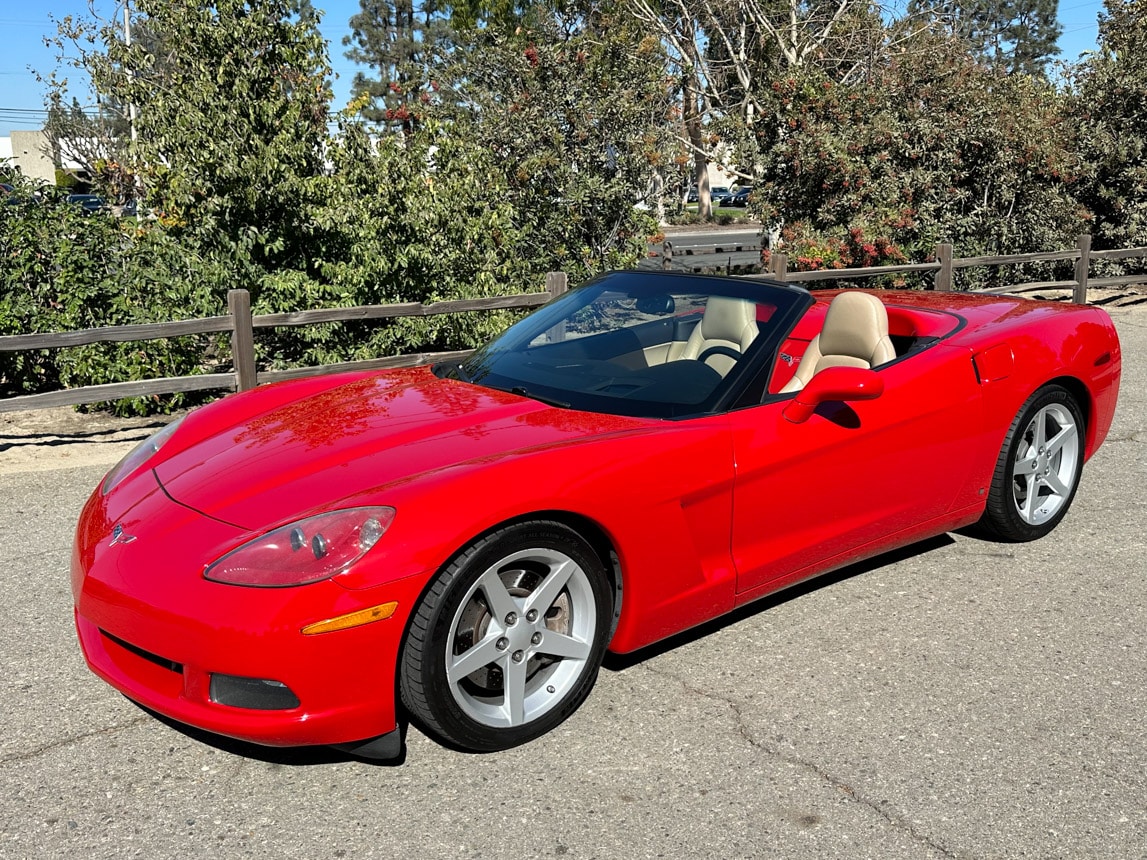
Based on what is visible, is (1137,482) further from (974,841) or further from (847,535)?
(974,841)

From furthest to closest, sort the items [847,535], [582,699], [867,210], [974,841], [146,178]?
[867,210] < [146,178] < [847,535] < [582,699] < [974,841]

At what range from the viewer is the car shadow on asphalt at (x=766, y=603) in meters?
3.78

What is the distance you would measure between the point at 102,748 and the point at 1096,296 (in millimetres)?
16462

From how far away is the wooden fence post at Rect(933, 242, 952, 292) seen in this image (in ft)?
42.6

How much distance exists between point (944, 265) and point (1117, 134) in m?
5.82

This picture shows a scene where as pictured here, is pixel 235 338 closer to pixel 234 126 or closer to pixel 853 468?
pixel 234 126

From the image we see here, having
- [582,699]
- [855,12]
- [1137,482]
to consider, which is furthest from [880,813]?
[855,12]

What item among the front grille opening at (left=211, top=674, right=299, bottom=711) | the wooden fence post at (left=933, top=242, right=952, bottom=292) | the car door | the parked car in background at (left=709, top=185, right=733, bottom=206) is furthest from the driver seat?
the parked car in background at (left=709, top=185, right=733, bottom=206)

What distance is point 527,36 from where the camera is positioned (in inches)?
496

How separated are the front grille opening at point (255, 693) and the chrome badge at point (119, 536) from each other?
0.58m

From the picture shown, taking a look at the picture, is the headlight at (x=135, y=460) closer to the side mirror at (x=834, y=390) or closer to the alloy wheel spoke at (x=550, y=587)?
the alloy wheel spoke at (x=550, y=587)

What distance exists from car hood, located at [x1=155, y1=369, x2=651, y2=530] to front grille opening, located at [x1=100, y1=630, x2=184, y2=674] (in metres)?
0.41

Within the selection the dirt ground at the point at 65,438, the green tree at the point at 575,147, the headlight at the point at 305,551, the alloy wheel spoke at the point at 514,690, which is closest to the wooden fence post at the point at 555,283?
the green tree at the point at 575,147

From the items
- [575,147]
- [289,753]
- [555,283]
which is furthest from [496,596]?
[575,147]
